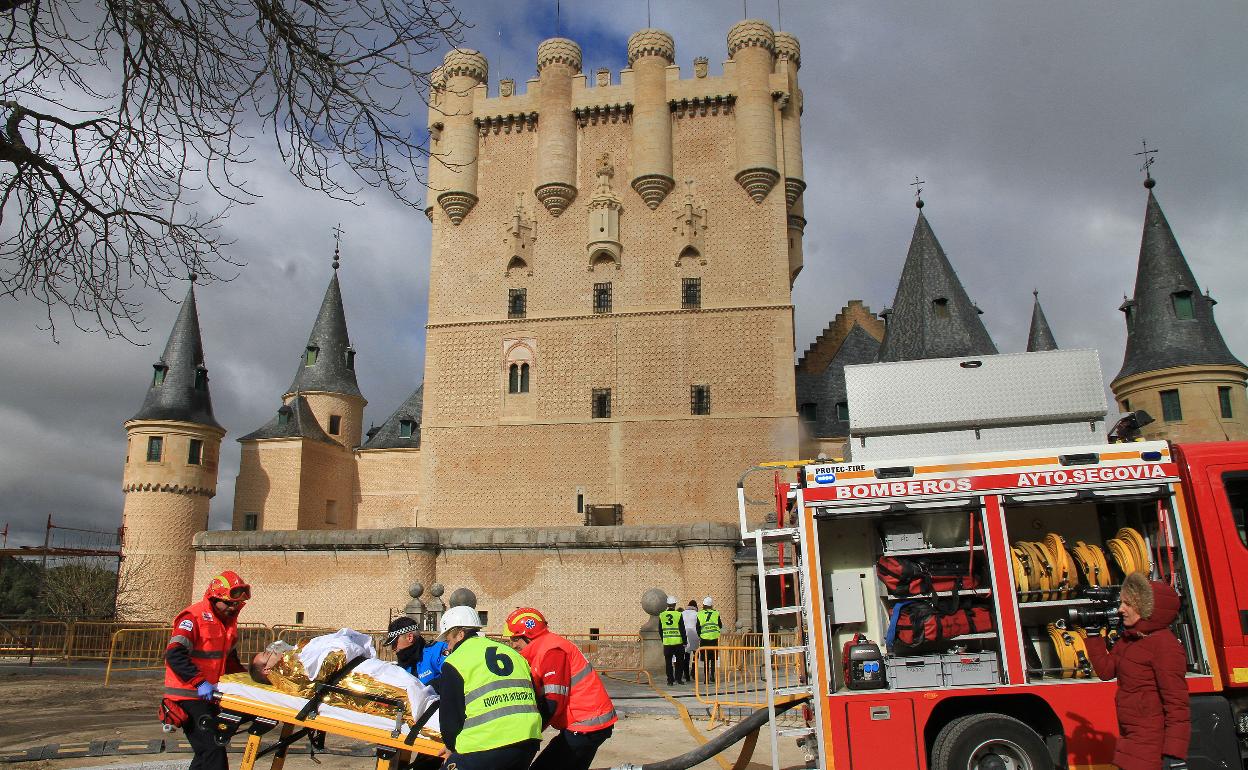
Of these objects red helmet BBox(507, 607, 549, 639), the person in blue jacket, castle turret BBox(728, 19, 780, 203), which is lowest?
the person in blue jacket

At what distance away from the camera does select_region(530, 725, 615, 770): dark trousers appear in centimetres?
509

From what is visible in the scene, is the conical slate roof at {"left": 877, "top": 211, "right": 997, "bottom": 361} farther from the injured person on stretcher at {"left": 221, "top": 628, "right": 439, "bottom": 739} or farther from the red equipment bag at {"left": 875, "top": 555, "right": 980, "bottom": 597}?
the injured person on stretcher at {"left": 221, "top": 628, "right": 439, "bottom": 739}

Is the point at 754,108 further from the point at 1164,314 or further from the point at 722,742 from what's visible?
the point at 722,742

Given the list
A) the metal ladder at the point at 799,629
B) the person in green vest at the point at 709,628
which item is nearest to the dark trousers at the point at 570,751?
the metal ladder at the point at 799,629

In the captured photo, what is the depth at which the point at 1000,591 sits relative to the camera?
674 centimetres

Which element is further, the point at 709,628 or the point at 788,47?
the point at 788,47

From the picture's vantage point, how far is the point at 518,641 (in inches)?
206

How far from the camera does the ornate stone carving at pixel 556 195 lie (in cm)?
3266

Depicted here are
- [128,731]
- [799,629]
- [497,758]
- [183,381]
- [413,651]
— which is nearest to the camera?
[497,758]

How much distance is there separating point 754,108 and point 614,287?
7.92 meters

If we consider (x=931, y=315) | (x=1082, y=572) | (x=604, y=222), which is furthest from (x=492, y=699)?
(x=604, y=222)

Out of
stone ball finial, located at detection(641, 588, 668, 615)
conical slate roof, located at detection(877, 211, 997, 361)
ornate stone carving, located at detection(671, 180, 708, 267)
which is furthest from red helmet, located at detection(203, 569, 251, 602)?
ornate stone carving, located at detection(671, 180, 708, 267)

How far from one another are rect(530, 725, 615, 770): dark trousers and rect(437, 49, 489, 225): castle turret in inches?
1167

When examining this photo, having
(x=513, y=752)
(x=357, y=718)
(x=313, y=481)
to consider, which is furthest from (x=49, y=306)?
(x=313, y=481)
